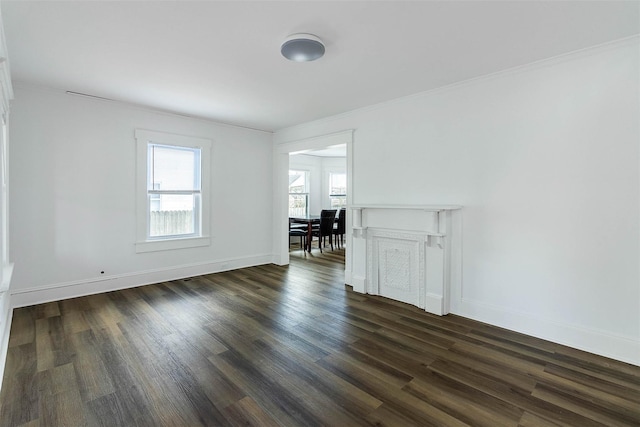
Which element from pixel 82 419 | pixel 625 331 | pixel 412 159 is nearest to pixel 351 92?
pixel 412 159

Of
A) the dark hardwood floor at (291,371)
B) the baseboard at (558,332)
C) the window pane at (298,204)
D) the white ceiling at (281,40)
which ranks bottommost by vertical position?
the dark hardwood floor at (291,371)

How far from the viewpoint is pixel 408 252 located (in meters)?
3.67

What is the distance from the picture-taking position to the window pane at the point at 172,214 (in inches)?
178

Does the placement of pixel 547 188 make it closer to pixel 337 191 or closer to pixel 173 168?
pixel 173 168

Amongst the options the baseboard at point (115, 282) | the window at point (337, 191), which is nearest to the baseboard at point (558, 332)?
the baseboard at point (115, 282)

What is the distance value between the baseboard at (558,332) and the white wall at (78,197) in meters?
3.92

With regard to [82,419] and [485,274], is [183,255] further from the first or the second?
[485,274]

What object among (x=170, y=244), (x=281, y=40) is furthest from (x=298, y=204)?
(x=281, y=40)

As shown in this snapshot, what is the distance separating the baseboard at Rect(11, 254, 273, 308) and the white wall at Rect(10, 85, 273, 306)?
0.4 inches

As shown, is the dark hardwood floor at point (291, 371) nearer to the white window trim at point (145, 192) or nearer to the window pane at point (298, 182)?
the white window trim at point (145, 192)

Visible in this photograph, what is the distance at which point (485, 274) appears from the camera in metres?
3.13

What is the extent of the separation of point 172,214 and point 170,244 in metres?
0.46

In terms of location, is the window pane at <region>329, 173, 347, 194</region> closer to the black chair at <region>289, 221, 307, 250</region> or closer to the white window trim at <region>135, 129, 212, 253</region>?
the black chair at <region>289, 221, 307, 250</region>

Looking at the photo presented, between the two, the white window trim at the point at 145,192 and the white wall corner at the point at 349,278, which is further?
the white wall corner at the point at 349,278
